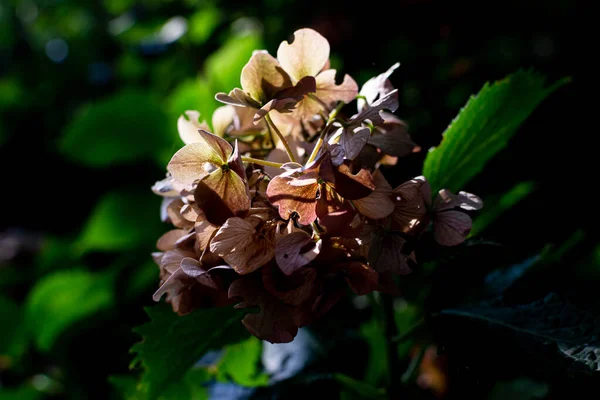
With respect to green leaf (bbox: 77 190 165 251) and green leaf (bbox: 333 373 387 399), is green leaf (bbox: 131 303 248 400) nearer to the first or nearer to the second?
green leaf (bbox: 333 373 387 399)

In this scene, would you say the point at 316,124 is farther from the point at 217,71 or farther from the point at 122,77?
the point at 122,77

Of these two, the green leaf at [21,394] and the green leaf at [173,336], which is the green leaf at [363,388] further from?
the green leaf at [21,394]

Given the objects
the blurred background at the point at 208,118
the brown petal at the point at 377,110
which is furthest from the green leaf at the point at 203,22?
the brown petal at the point at 377,110

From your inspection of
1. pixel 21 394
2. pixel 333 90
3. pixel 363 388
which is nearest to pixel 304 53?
pixel 333 90

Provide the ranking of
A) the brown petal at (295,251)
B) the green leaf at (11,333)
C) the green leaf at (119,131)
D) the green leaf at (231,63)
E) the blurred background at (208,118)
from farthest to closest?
the green leaf at (119,131) < the green leaf at (231,63) < the green leaf at (11,333) < the blurred background at (208,118) < the brown petal at (295,251)

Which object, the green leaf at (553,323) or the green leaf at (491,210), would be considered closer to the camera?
the green leaf at (553,323)
